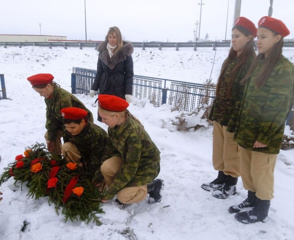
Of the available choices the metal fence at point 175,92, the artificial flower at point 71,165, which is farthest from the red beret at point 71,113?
the metal fence at point 175,92

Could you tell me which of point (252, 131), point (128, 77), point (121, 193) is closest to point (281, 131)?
point (252, 131)

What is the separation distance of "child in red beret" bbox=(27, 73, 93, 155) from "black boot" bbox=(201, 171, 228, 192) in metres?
1.68

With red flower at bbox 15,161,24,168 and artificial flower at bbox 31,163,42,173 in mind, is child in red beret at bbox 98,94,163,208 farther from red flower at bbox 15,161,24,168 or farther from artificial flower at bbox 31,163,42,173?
red flower at bbox 15,161,24,168

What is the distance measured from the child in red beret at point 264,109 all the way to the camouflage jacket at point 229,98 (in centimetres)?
12

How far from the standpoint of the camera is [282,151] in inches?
165

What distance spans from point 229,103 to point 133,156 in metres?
1.17

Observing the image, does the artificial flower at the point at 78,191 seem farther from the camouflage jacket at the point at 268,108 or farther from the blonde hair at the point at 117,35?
the blonde hair at the point at 117,35

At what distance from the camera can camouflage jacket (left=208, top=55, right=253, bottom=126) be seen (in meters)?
2.51

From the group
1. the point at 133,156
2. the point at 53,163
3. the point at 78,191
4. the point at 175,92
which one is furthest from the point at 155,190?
the point at 175,92

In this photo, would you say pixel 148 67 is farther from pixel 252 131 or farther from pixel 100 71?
pixel 252 131

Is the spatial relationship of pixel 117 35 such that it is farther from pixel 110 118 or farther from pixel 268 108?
pixel 268 108

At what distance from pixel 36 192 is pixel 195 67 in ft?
56.3

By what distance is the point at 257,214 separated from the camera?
244cm

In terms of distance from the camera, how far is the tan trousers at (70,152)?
9.41 feet
